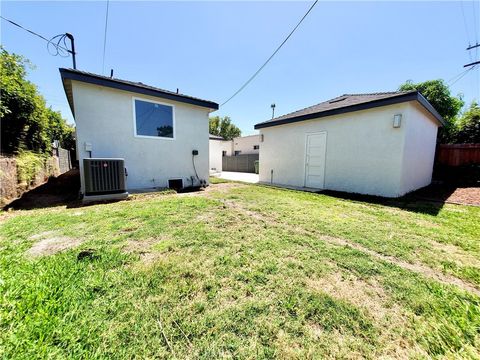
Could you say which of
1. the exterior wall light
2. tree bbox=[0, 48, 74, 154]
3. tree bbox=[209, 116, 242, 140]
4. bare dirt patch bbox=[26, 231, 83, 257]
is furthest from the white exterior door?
tree bbox=[209, 116, 242, 140]

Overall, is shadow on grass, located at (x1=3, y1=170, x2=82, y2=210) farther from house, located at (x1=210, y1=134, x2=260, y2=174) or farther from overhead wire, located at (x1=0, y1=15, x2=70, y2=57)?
house, located at (x1=210, y1=134, x2=260, y2=174)

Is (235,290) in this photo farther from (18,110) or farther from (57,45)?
(57,45)

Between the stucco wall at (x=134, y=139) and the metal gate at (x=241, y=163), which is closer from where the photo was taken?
the stucco wall at (x=134, y=139)

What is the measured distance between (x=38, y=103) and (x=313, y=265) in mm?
8574

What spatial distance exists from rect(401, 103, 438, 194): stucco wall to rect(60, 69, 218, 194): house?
20.7 feet

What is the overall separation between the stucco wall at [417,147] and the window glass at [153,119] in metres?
7.13

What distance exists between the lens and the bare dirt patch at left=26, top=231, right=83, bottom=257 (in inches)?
82.7

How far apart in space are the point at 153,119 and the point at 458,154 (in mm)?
14081

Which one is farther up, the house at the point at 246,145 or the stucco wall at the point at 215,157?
the house at the point at 246,145

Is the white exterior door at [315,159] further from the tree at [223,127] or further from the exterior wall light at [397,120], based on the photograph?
the tree at [223,127]

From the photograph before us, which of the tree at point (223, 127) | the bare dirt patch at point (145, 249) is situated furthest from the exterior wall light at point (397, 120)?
the tree at point (223, 127)

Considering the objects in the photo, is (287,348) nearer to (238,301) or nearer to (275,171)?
(238,301)

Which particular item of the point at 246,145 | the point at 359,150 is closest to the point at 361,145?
the point at 359,150

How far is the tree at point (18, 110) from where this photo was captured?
4.55m
